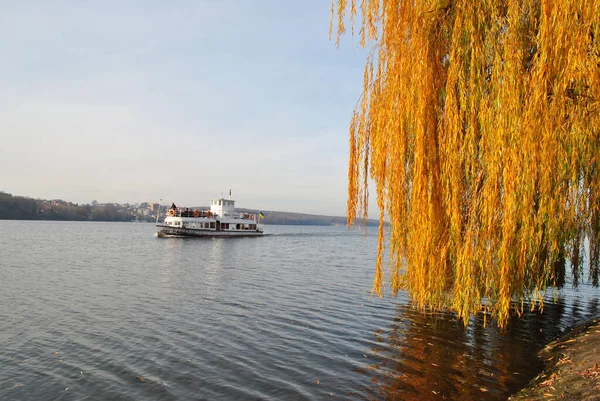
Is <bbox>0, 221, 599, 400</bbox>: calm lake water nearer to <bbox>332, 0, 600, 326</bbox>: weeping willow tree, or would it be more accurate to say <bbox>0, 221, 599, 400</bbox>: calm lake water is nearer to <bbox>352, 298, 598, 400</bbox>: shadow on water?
<bbox>352, 298, 598, 400</bbox>: shadow on water

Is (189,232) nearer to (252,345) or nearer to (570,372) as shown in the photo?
(252,345)

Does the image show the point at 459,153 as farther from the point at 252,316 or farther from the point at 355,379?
the point at 252,316

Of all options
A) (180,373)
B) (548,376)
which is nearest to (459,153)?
(548,376)

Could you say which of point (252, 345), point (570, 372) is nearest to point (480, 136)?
point (570, 372)

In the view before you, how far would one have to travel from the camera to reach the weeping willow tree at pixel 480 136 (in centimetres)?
702

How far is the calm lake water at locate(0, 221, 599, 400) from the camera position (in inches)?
336

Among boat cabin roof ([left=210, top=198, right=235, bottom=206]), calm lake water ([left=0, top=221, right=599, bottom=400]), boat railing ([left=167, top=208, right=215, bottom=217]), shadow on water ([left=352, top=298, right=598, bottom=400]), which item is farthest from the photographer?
boat cabin roof ([left=210, top=198, right=235, bottom=206])

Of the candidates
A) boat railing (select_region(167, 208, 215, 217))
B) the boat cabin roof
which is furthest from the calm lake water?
the boat cabin roof

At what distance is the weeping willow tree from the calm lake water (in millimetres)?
1896

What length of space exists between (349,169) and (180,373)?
6081 mm

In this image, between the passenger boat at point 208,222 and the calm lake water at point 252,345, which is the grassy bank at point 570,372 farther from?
the passenger boat at point 208,222

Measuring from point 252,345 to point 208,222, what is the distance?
201 ft

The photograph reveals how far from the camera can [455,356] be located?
1012cm

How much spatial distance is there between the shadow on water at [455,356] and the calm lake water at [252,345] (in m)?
0.04
